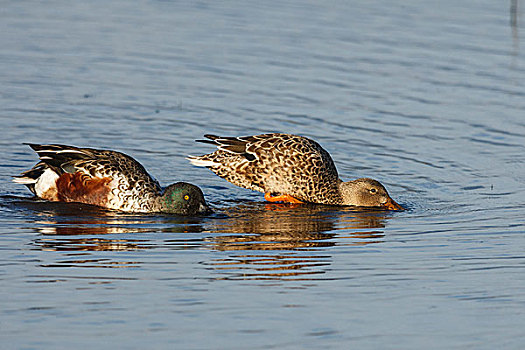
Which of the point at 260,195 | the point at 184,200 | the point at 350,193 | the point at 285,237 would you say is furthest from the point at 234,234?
the point at 260,195

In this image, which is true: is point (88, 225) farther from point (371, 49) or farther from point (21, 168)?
point (371, 49)

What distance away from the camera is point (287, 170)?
12.5m

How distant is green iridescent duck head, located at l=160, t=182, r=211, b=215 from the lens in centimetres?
1147

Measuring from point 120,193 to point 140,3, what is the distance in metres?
10.5

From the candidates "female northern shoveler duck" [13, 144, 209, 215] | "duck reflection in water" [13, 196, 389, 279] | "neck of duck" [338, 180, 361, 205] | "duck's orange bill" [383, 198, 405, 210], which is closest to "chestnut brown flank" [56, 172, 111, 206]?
"female northern shoveler duck" [13, 144, 209, 215]

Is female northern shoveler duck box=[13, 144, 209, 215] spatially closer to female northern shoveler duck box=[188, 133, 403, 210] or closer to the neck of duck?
female northern shoveler duck box=[188, 133, 403, 210]

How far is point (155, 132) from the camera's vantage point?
1462 centimetres

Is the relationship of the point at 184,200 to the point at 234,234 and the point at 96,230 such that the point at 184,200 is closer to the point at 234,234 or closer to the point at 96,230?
the point at 234,234

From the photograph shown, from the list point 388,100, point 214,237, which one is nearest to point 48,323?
point 214,237

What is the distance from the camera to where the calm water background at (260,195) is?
765 cm

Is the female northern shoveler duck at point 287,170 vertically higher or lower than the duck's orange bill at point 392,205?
higher

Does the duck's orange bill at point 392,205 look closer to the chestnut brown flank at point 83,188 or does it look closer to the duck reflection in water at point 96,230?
the duck reflection in water at point 96,230

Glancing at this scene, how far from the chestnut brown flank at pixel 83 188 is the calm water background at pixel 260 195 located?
23 centimetres

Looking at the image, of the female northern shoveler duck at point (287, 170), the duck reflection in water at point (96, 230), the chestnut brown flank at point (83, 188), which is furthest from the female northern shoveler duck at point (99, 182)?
the female northern shoveler duck at point (287, 170)
